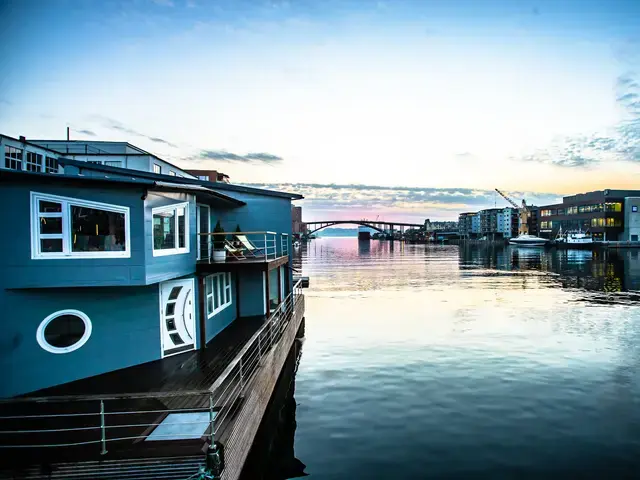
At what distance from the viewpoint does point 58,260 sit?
11.6 m

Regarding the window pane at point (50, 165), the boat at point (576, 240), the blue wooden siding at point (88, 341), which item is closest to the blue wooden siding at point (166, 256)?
the blue wooden siding at point (88, 341)

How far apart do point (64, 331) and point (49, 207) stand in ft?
11.5

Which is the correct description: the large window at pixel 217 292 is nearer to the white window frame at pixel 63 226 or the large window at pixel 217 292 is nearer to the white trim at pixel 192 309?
the white trim at pixel 192 309

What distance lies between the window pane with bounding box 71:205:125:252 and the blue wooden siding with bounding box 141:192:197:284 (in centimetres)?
71

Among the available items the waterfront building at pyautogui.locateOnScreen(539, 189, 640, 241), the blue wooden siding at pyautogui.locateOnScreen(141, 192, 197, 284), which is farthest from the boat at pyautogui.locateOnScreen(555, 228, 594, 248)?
the blue wooden siding at pyautogui.locateOnScreen(141, 192, 197, 284)

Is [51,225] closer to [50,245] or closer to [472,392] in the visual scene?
[50,245]

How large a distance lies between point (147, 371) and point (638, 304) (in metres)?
37.1

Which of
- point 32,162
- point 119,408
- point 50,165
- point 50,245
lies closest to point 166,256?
point 50,245

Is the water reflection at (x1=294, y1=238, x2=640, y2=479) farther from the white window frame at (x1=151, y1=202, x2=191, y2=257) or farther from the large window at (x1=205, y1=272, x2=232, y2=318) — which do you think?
the white window frame at (x1=151, y1=202, x2=191, y2=257)

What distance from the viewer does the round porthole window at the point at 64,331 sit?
1185 centimetres

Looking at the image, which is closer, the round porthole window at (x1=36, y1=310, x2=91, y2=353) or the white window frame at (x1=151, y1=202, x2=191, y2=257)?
the round porthole window at (x1=36, y1=310, x2=91, y2=353)

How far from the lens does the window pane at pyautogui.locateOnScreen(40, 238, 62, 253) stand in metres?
11.5

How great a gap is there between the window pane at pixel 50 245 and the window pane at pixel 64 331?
197 cm

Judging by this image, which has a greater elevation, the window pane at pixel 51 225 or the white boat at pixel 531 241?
the window pane at pixel 51 225
